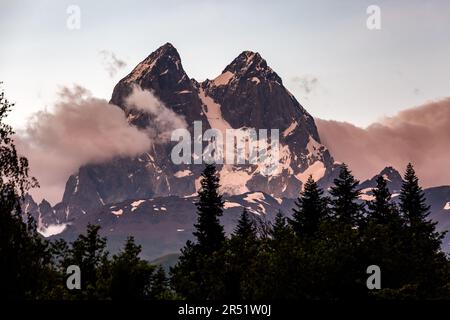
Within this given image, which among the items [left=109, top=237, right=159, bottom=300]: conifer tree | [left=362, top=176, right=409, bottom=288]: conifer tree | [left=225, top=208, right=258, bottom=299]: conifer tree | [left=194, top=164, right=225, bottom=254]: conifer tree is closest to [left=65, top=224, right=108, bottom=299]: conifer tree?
[left=225, top=208, right=258, bottom=299]: conifer tree

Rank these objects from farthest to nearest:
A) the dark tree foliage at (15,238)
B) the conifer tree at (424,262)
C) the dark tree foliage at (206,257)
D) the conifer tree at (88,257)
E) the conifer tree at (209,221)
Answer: the conifer tree at (209,221) → the conifer tree at (424,262) → the dark tree foliage at (206,257) → the conifer tree at (88,257) → the dark tree foliage at (15,238)

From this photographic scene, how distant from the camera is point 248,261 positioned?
69.1m

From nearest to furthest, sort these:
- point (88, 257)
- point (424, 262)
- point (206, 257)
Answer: point (88, 257)
point (424, 262)
point (206, 257)

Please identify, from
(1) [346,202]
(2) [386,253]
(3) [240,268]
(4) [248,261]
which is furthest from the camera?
(1) [346,202]

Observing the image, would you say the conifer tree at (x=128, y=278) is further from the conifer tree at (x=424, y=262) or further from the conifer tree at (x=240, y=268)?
the conifer tree at (x=424, y=262)

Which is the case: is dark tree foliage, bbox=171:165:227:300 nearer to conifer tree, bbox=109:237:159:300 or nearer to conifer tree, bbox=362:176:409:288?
conifer tree, bbox=109:237:159:300

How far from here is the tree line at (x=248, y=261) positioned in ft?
134

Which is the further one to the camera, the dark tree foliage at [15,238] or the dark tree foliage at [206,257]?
the dark tree foliage at [206,257]

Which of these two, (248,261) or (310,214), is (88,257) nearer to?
(248,261)

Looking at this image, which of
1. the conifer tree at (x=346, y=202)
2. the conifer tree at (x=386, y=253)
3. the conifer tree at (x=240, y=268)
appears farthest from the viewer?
the conifer tree at (x=346, y=202)

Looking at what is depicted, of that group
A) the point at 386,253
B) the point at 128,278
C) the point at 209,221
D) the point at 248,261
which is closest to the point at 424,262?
the point at 386,253

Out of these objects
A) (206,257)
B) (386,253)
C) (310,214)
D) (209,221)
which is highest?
(310,214)

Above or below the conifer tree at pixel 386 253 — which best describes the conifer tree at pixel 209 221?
above

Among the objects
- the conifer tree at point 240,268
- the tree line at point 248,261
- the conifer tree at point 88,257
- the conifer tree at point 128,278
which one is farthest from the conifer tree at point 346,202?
the conifer tree at point 128,278
